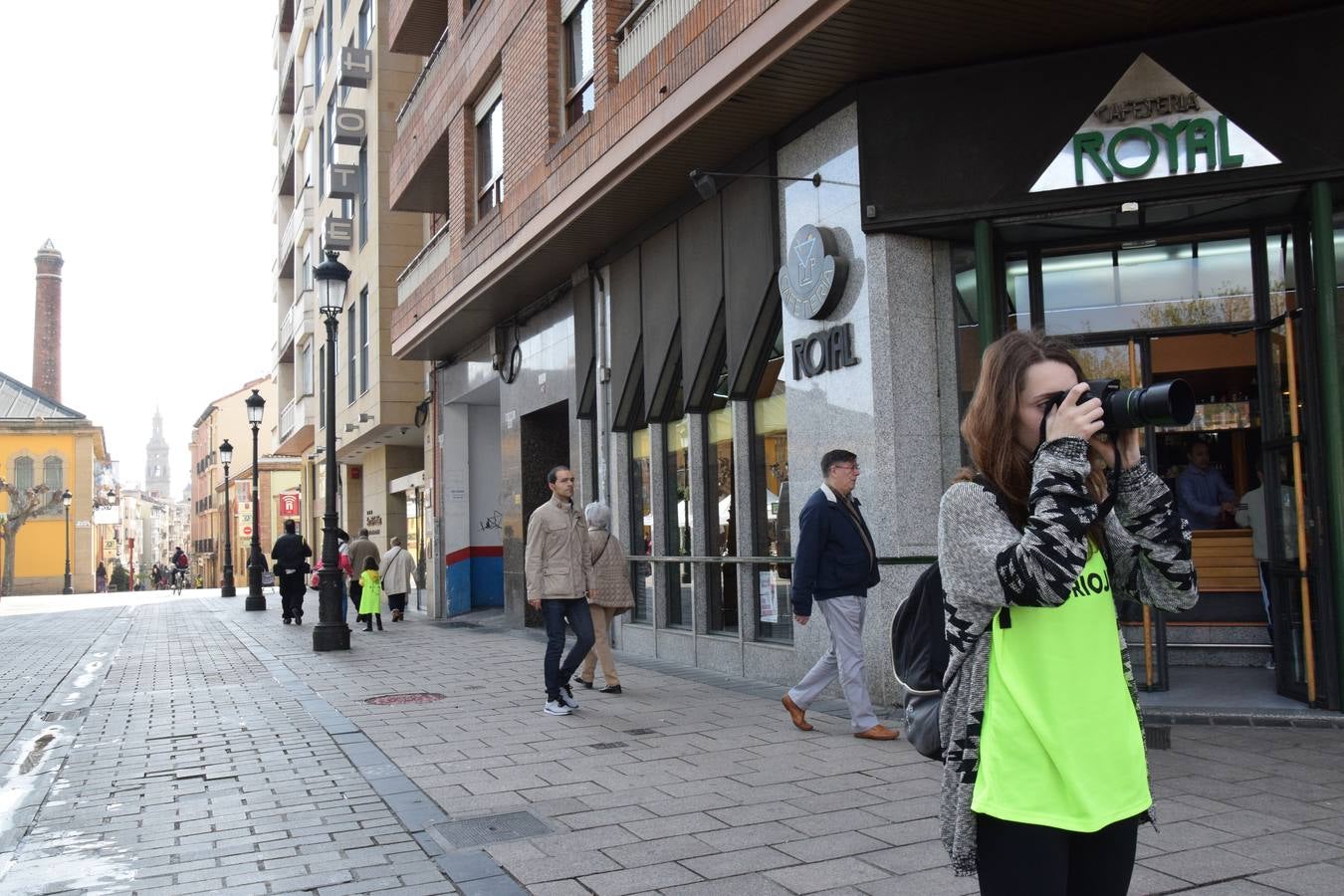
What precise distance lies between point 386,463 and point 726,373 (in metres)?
19.6

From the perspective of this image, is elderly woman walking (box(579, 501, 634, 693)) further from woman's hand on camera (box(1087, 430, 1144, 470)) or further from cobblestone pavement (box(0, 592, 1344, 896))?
woman's hand on camera (box(1087, 430, 1144, 470))

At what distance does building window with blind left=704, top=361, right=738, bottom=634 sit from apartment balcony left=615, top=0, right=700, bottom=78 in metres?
3.26

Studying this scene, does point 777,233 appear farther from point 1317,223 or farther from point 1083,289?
point 1317,223

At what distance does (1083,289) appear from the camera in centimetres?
944

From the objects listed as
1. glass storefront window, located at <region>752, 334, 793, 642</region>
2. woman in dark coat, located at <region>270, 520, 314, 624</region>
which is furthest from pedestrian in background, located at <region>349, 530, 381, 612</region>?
glass storefront window, located at <region>752, 334, 793, 642</region>

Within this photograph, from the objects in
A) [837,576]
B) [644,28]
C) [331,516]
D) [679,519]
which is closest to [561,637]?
[837,576]

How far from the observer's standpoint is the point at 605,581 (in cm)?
1041

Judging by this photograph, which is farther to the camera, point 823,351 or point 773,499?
point 773,499

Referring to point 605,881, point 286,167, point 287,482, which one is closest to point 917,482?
point 605,881

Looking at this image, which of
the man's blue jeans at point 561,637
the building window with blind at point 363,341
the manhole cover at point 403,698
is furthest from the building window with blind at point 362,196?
the man's blue jeans at point 561,637

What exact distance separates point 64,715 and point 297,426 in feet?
88.2

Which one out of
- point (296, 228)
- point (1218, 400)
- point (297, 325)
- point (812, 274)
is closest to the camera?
point (812, 274)

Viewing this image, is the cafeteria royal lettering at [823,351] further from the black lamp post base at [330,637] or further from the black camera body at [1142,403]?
the black lamp post base at [330,637]

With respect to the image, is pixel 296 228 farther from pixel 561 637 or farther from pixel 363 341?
pixel 561 637
